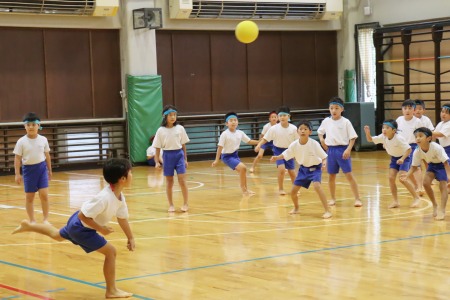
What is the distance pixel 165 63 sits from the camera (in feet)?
73.0

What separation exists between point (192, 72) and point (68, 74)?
3728 mm

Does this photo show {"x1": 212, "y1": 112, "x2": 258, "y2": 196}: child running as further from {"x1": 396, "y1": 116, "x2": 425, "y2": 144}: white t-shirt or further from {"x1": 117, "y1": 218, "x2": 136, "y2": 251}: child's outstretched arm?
{"x1": 117, "y1": 218, "x2": 136, "y2": 251}: child's outstretched arm

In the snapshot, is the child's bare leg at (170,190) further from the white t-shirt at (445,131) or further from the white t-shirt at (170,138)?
the white t-shirt at (445,131)

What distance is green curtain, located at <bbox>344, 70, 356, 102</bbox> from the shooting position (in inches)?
966

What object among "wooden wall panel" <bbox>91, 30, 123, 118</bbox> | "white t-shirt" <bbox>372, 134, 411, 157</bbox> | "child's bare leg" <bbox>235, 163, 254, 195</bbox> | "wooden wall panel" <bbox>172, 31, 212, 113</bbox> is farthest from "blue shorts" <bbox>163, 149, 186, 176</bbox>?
"wooden wall panel" <bbox>172, 31, 212, 113</bbox>

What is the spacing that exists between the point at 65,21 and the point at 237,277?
47.2 feet

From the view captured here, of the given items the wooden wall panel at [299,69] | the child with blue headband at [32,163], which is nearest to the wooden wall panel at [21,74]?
the wooden wall panel at [299,69]

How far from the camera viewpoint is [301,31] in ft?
79.7

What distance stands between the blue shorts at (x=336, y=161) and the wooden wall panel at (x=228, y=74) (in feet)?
35.0

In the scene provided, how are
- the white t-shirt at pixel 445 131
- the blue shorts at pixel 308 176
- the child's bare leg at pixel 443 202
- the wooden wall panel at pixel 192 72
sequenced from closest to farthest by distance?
the child's bare leg at pixel 443 202
the blue shorts at pixel 308 176
the white t-shirt at pixel 445 131
the wooden wall panel at pixel 192 72

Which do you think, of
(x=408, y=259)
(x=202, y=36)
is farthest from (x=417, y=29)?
(x=408, y=259)

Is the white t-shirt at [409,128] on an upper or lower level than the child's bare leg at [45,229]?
upper

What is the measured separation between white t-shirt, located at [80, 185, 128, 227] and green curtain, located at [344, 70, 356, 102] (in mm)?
18417

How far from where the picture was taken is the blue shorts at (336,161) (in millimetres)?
12492
